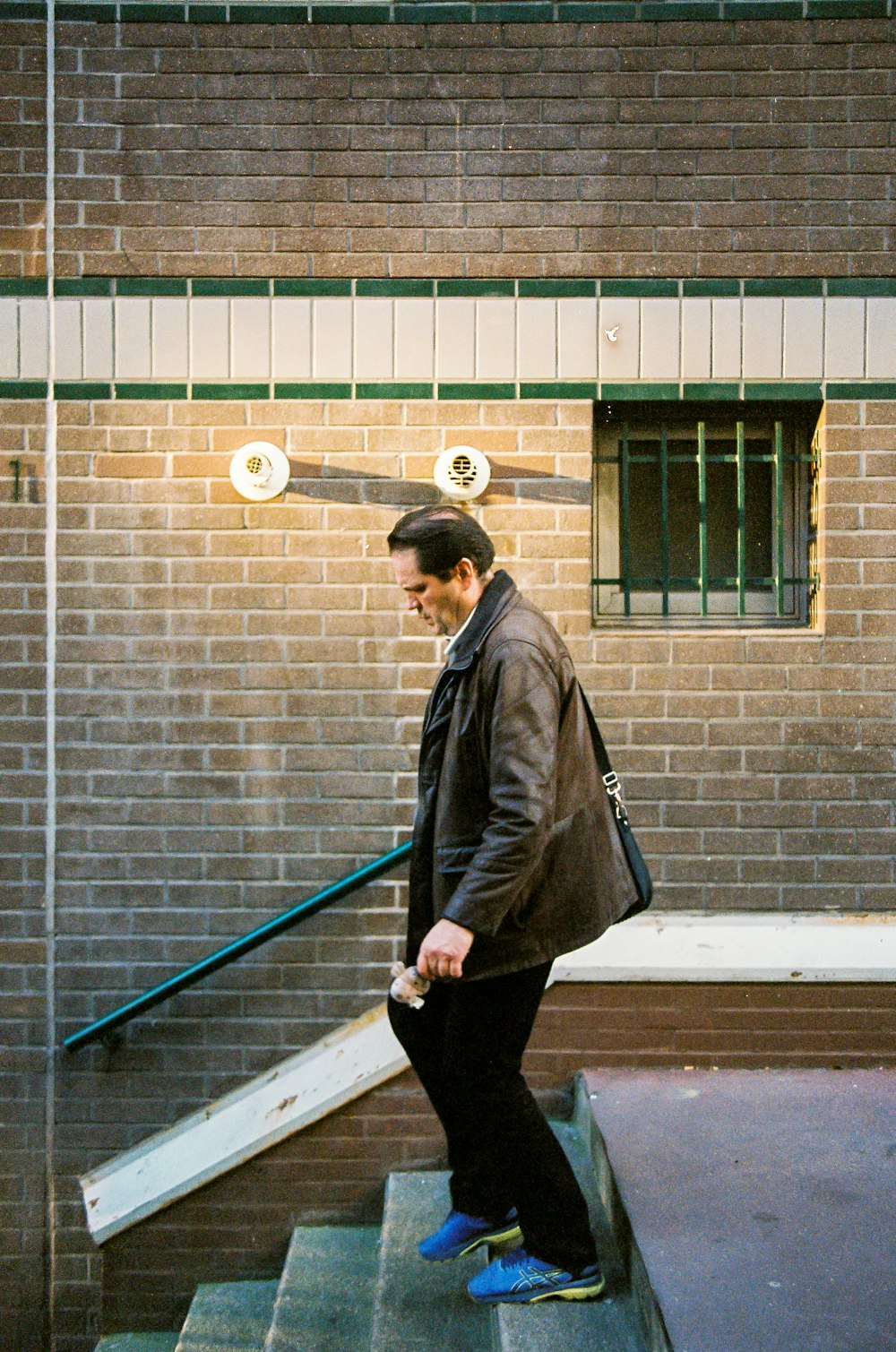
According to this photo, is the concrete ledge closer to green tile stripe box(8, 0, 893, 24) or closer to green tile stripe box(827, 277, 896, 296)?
green tile stripe box(827, 277, 896, 296)

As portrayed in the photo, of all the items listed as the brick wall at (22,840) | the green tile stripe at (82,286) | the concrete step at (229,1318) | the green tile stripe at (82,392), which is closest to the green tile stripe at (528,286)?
the green tile stripe at (82,286)

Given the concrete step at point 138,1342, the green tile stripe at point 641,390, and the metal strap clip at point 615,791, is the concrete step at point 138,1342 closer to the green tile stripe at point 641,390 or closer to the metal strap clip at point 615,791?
the metal strap clip at point 615,791

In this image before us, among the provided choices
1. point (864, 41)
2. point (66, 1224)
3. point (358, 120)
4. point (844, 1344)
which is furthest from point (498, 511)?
point (66, 1224)

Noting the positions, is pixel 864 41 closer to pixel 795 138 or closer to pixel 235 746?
pixel 795 138

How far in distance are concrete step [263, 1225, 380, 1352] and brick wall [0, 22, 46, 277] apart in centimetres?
351

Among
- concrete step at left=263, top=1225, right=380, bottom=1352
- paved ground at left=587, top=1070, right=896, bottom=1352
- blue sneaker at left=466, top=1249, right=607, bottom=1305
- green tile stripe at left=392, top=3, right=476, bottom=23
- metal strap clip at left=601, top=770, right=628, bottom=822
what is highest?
green tile stripe at left=392, top=3, right=476, bottom=23

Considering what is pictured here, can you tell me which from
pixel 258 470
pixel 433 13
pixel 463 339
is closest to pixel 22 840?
pixel 258 470

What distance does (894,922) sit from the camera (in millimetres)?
3775

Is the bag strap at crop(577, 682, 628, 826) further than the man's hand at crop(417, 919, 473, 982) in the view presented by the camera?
Yes

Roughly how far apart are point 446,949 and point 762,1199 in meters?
1.21

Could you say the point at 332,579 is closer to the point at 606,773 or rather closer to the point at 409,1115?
the point at 606,773

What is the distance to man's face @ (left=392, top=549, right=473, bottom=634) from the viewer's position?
8.66ft

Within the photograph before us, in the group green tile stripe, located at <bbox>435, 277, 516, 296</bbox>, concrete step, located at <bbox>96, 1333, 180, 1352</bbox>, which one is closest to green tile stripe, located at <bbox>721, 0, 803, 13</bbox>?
green tile stripe, located at <bbox>435, 277, 516, 296</bbox>

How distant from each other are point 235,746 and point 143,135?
85.9 inches
